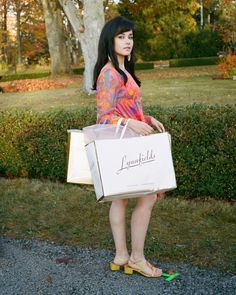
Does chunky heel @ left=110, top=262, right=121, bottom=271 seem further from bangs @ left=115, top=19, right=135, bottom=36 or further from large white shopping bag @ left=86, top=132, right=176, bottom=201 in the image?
bangs @ left=115, top=19, right=135, bottom=36

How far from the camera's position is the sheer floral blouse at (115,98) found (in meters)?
3.20

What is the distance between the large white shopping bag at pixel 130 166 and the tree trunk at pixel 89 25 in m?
12.0

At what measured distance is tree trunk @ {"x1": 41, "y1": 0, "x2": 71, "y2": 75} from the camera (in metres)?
28.2

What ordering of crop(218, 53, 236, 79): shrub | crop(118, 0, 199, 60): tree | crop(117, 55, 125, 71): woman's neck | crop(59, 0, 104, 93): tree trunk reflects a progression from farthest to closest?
1. crop(118, 0, 199, 60): tree
2. crop(218, 53, 236, 79): shrub
3. crop(59, 0, 104, 93): tree trunk
4. crop(117, 55, 125, 71): woman's neck

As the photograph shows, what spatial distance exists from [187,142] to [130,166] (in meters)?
2.62

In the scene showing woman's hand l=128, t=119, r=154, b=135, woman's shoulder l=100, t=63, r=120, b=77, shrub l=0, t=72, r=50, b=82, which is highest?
woman's shoulder l=100, t=63, r=120, b=77

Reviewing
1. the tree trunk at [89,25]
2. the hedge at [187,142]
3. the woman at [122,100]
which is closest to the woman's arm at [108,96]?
the woman at [122,100]

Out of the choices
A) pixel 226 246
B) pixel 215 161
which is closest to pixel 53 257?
pixel 226 246

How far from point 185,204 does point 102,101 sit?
2518 millimetres

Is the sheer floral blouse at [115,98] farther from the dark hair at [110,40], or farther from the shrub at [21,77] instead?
the shrub at [21,77]

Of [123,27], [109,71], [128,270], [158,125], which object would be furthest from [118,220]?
[123,27]

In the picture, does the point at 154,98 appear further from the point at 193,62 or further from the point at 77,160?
the point at 193,62

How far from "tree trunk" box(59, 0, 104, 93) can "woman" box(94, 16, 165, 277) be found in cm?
1176

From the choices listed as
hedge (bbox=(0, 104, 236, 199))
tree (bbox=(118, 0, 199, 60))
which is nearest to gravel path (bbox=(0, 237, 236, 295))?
hedge (bbox=(0, 104, 236, 199))
